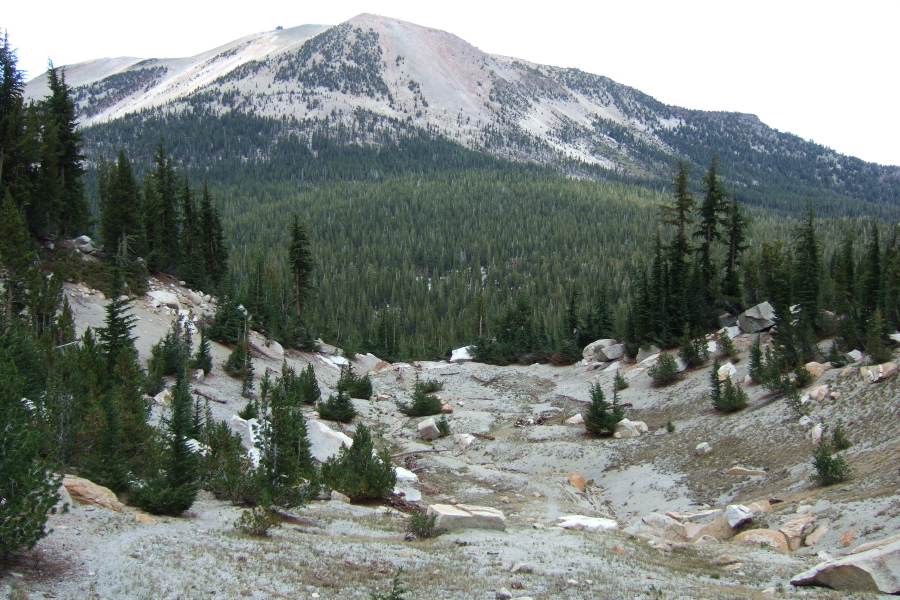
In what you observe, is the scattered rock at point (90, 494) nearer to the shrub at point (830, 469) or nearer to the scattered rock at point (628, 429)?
the shrub at point (830, 469)

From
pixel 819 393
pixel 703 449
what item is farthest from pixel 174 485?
pixel 819 393

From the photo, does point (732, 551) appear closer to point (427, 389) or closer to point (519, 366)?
point (427, 389)

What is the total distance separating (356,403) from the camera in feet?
138

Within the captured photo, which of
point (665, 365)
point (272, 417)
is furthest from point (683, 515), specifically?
point (665, 365)

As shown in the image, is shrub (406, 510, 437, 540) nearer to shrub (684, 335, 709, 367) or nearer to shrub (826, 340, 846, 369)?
shrub (826, 340, 846, 369)

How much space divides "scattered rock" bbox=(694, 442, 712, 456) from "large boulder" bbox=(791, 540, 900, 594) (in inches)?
604

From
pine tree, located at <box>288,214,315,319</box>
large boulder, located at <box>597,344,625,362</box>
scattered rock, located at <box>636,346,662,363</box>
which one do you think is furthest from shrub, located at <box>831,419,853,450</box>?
pine tree, located at <box>288,214,315,319</box>

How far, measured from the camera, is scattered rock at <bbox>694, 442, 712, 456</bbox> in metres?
26.2

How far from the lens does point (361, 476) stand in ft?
67.8

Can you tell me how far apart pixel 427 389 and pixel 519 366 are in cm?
1959

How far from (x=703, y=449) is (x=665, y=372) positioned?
1361 centimetres

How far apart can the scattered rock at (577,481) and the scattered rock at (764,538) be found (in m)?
9.67

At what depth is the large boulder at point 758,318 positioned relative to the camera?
41.4m

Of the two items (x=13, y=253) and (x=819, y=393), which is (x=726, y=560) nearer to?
(x=819, y=393)
